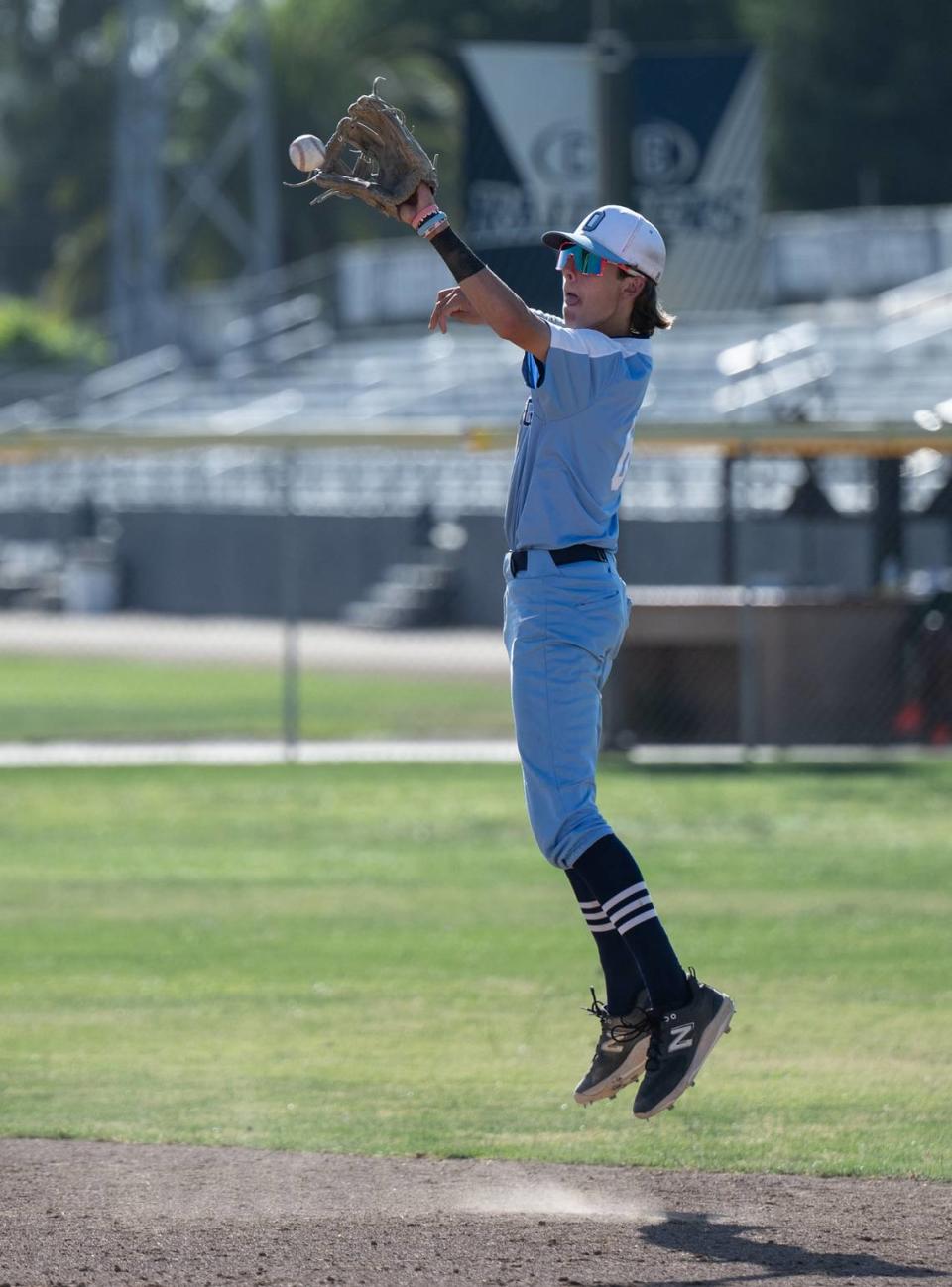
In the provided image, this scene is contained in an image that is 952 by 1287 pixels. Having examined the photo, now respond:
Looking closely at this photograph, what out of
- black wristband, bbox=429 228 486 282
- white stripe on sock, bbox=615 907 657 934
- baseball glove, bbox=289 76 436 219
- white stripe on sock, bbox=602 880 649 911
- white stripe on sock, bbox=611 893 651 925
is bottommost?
white stripe on sock, bbox=615 907 657 934

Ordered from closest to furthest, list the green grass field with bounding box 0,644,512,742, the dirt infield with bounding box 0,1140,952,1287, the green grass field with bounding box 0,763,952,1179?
the dirt infield with bounding box 0,1140,952,1287 < the green grass field with bounding box 0,763,952,1179 < the green grass field with bounding box 0,644,512,742

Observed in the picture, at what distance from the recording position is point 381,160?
5371mm

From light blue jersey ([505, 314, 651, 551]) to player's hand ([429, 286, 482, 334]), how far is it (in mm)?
305

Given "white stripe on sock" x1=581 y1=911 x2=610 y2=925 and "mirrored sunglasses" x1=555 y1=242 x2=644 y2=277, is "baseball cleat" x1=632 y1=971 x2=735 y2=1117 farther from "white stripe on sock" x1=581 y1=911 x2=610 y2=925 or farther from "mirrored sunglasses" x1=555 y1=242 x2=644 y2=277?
"mirrored sunglasses" x1=555 y1=242 x2=644 y2=277

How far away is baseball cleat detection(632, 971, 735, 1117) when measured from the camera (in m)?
5.25

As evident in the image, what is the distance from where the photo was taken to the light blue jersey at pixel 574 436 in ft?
17.5

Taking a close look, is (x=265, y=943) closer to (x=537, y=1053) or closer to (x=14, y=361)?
(x=537, y=1053)

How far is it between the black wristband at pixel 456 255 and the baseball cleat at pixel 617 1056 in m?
1.84

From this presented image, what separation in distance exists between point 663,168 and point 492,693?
19.0ft

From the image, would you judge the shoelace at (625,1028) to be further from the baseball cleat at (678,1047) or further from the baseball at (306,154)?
the baseball at (306,154)

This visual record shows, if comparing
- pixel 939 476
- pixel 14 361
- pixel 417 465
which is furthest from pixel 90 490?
pixel 939 476

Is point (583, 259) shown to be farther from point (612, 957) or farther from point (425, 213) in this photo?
point (612, 957)

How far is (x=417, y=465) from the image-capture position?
34.5 metres

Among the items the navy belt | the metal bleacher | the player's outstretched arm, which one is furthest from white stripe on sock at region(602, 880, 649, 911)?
the metal bleacher
